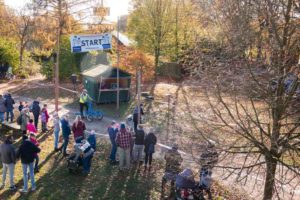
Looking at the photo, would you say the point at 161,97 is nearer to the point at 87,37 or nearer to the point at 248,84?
the point at 87,37

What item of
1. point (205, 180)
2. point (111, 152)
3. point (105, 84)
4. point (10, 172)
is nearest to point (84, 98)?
point (105, 84)

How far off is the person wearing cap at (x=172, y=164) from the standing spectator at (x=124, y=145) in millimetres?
1526

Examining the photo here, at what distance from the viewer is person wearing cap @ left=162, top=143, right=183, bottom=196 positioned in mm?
10875

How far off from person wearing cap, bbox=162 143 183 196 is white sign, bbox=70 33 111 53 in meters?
7.47

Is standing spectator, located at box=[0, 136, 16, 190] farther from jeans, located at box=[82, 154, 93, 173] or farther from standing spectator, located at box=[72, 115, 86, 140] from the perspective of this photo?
standing spectator, located at box=[72, 115, 86, 140]

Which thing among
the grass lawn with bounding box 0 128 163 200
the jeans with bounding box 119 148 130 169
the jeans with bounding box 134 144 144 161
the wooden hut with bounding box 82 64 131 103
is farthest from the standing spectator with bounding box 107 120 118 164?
the wooden hut with bounding box 82 64 131 103

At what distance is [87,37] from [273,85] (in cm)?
1024

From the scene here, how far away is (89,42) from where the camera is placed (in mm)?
16609

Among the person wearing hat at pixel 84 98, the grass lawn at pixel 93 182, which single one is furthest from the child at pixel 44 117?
the grass lawn at pixel 93 182

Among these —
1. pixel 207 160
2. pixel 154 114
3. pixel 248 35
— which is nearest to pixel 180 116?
pixel 154 114

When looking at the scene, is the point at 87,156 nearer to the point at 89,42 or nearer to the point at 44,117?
the point at 44,117

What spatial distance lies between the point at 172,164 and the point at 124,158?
195 cm

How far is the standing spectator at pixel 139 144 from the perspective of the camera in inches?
483

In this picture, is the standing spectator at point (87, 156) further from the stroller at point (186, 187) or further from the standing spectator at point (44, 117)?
the standing spectator at point (44, 117)
